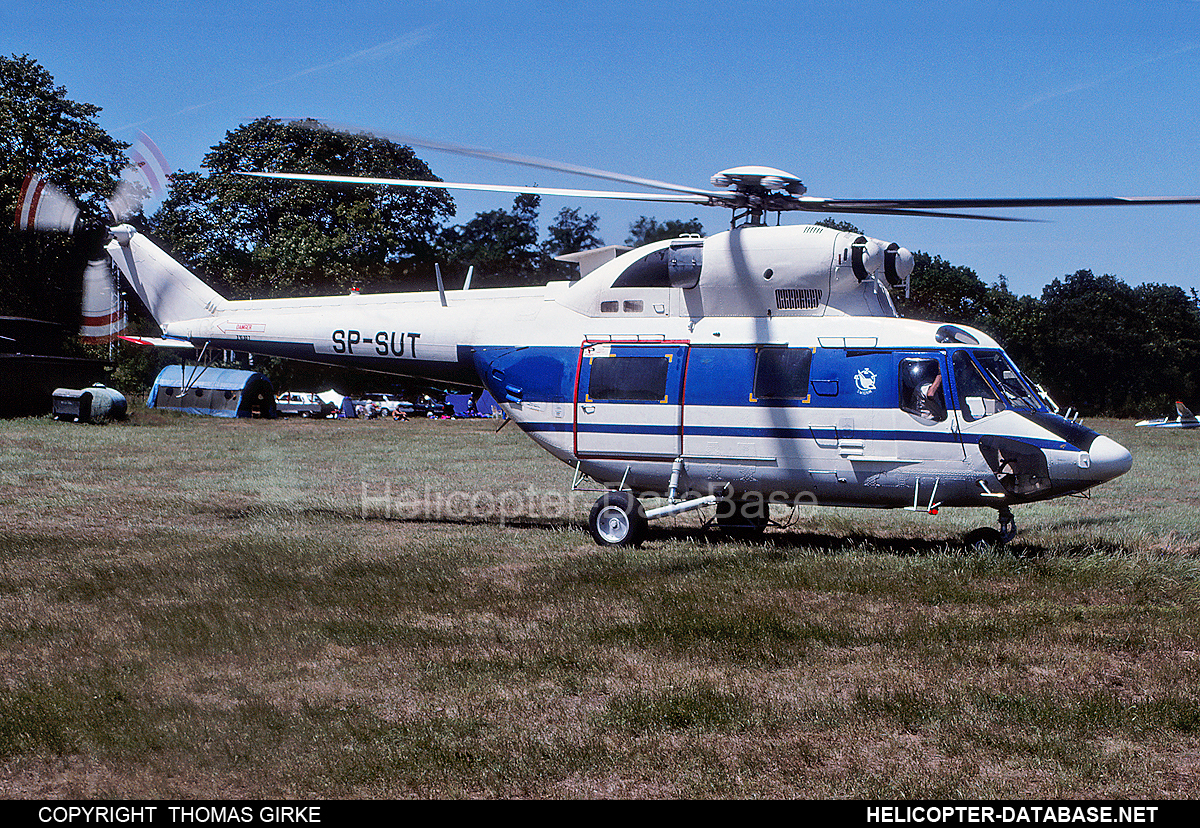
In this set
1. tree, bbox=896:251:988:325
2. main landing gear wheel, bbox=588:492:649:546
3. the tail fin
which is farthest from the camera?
tree, bbox=896:251:988:325

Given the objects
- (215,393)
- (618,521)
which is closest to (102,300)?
(618,521)

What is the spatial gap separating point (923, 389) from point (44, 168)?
A: 42.3 meters

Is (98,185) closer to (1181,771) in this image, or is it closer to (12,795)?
(12,795)

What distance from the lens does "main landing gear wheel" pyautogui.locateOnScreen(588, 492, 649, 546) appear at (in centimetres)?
1199

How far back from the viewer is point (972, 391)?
10719 mm

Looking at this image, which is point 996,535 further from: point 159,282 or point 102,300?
point 102,300

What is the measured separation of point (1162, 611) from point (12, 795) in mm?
8414

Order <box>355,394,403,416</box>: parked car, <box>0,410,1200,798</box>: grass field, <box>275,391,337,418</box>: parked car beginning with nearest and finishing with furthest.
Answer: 1. <box>0,410,1200,798</box>: grass field
2. <box>275,391,337,418</box>: parked car
3. <box>355,394,403,416</box>: parked car

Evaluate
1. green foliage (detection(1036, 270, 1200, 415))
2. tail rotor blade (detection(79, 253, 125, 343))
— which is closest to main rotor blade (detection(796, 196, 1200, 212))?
tail rotor blade (detection(79, 253, 125, 343))

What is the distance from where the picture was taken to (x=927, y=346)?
10.9m

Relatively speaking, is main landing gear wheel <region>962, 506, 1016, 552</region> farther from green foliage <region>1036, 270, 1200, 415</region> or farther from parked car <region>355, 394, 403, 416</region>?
green foliage <region>1036, 270, 1200, 415</region>

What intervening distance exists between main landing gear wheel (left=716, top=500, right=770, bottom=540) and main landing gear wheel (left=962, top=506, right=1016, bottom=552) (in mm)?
2474
